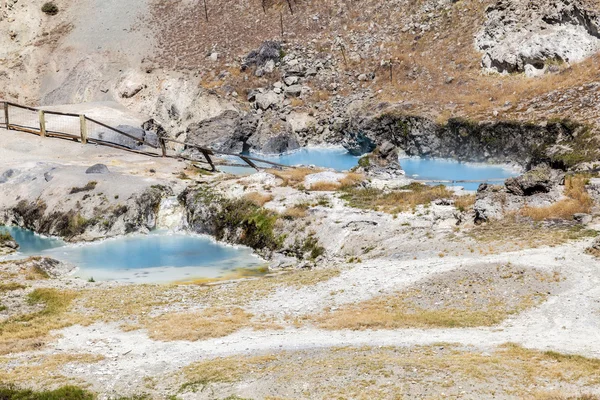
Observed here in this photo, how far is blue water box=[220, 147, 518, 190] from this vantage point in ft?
173

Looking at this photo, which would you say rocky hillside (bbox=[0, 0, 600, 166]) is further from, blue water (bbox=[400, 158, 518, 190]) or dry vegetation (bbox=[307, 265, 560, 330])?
dry vegetation (bbox=[307, 265, 560, 330])

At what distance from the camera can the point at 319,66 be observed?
74688 millimetres

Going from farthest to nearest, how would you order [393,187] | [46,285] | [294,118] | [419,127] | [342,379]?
[294,118], [419,127], [393,187], [46,285], [342,379]

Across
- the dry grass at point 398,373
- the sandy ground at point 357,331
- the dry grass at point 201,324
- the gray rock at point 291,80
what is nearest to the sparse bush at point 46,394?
the sandy ground at point 357,331

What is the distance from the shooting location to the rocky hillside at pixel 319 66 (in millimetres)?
59031

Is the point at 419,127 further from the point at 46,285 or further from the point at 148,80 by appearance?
the point at 46,285

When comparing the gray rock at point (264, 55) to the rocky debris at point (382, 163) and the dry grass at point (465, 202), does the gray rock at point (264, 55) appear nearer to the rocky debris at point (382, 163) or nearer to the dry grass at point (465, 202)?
the rocky debris at point (382, 163)

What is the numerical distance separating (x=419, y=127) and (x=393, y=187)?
817 inches

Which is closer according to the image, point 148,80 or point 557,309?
point 557,309

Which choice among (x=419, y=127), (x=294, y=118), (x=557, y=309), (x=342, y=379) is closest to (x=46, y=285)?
(x=342, y=379)

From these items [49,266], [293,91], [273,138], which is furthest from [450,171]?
[49,266]

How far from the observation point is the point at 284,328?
850 inches

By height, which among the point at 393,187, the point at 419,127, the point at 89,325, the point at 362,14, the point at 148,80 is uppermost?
the point at 362,14

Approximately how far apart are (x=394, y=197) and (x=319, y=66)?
129ft
